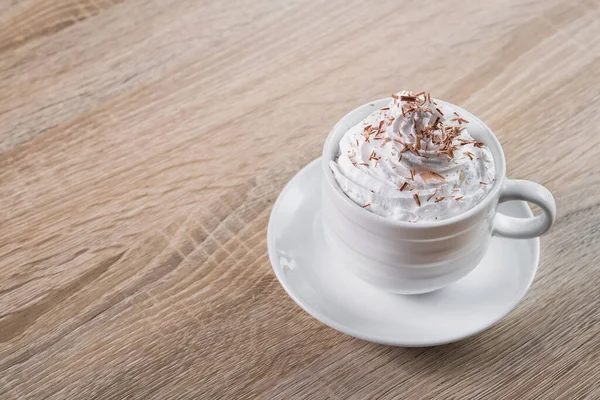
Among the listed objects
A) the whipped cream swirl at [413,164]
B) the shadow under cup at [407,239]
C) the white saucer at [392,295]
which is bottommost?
the white saucer at [392,295]

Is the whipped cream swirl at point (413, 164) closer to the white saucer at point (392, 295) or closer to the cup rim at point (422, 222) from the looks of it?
the cup rim at point (422, 222)

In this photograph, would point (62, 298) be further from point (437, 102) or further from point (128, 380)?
point (437, 102)

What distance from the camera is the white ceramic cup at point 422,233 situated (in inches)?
27.8

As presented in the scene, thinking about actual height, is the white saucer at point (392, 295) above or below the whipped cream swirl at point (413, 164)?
below

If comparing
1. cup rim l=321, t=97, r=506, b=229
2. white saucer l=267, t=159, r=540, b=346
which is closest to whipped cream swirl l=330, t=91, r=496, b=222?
cup rim l=321, t=97, r=506, b=229

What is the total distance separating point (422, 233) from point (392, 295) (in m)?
0.12

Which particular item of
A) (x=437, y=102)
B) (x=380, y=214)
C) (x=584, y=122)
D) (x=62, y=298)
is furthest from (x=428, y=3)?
(x=62, y=298)

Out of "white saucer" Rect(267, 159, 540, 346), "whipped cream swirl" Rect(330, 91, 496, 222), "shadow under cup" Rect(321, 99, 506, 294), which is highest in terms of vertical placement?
"whipped cream swirl" Rect(330, 91, 496, 222)

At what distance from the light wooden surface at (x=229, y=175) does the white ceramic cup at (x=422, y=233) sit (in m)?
0.08

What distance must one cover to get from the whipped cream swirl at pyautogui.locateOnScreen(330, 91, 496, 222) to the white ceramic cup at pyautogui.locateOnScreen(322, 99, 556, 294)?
12mm

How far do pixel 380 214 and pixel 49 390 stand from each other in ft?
1.23

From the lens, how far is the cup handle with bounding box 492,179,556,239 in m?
0.74

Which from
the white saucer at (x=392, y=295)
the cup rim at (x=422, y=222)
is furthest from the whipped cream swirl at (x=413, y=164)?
the white saucer at (x=392, y=295)

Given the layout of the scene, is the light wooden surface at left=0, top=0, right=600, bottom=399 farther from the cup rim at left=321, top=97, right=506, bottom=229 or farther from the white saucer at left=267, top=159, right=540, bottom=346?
the cup rim at left=321, top=97, right=506, bottom=229
